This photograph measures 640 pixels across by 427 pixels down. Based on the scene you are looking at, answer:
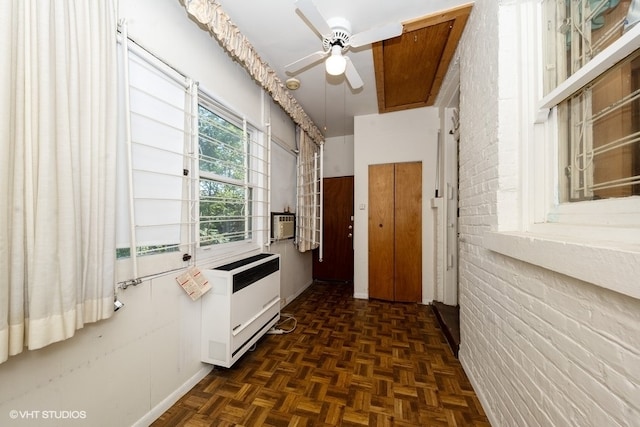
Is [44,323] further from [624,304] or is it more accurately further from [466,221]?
[466,221]

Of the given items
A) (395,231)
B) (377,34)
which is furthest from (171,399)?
(395,231)

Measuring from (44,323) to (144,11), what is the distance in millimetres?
1526

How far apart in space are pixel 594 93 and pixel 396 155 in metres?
2.36

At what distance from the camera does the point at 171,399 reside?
1414mm

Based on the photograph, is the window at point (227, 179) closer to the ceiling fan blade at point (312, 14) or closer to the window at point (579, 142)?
the ceiling fan blade at point (312, 14)

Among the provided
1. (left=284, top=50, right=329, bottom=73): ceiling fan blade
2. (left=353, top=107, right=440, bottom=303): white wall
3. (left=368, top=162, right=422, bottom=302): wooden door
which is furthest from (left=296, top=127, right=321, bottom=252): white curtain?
(left=284, top=50, right=329, bottom=73): ceiling fan blade

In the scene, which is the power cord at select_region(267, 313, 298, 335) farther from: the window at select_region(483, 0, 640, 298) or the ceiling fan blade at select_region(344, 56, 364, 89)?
the ceiling fan blade at select_region(344, 56, 364, 89)

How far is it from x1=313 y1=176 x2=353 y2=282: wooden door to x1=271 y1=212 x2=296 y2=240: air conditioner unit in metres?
1.18

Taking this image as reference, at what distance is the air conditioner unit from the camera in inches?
106

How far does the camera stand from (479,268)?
1506 millimetres

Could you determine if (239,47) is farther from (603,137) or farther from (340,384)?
(340,384)

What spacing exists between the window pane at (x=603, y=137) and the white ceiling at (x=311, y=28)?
3.90 feet

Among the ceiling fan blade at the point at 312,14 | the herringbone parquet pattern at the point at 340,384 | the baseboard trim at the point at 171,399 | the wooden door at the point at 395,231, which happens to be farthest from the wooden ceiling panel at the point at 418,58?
the baseboard trim at the point at 171,399

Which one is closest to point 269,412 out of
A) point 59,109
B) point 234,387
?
point 234,387
